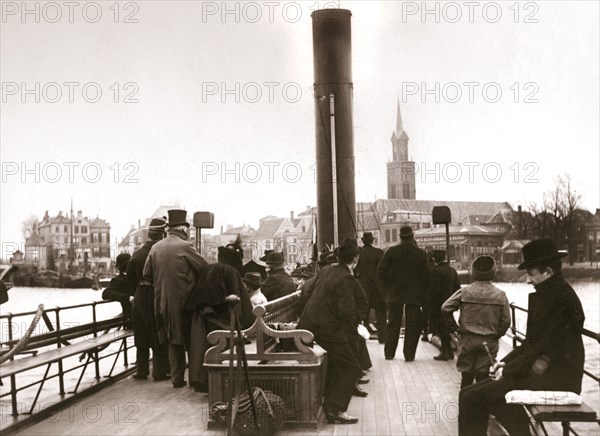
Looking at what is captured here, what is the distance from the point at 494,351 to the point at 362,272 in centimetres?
503

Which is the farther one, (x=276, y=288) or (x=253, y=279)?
(x=276, y=288)

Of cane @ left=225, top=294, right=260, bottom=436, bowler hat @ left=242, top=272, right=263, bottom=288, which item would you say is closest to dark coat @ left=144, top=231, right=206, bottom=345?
bowler hat @ left=242, top=272, right=263, bottom=288

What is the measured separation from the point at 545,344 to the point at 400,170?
155 meters

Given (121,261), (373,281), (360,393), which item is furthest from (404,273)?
(121,261)

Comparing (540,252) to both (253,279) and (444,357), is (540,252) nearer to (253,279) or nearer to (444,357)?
(253,279)

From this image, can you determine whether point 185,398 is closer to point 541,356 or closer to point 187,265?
point 187,265

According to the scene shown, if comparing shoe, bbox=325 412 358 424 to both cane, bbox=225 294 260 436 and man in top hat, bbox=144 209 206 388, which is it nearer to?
cane, bbox=225 294 260 436

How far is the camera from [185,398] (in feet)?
22.5

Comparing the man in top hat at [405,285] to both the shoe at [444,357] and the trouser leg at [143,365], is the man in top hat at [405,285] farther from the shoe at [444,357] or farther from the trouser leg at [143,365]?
the trouser leg at [143,365]

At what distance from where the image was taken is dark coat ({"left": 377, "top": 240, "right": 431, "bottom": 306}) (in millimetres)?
9188

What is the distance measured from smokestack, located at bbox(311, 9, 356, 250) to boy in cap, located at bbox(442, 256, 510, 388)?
772 centimetres

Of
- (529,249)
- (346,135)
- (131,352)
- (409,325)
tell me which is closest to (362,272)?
(409,325)

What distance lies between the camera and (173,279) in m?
7.09

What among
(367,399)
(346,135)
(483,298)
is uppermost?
(346,135)
